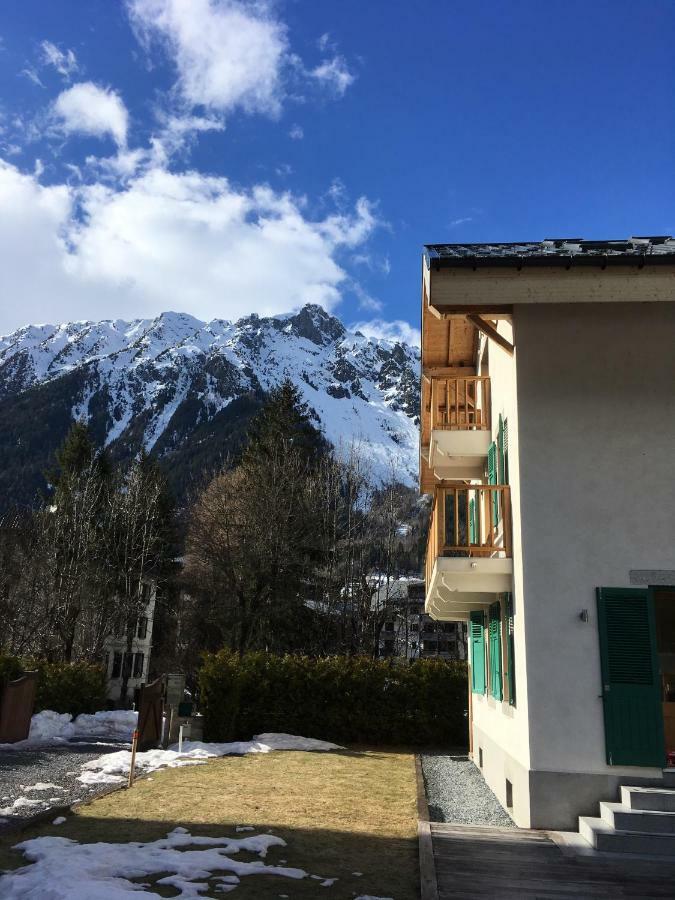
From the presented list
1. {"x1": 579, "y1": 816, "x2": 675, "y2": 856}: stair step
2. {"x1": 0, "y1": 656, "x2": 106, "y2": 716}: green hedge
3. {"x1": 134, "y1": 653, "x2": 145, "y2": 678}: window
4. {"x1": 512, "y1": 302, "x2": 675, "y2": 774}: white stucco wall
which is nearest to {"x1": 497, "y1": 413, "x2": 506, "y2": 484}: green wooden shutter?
{"x1": 512, "y1": 302, "x2": 675, "y2": 774}: white stucco wall

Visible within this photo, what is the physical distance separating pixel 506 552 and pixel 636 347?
10.7ft

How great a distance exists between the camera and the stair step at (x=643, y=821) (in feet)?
23.4

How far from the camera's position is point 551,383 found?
9.17m

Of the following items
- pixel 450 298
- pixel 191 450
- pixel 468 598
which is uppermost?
pixel 191 450

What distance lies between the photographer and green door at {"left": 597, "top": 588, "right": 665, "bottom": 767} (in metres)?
7.86

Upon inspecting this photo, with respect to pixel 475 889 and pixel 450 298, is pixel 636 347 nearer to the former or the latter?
pixel 450 298

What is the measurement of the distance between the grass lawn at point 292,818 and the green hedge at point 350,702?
4.44 metres

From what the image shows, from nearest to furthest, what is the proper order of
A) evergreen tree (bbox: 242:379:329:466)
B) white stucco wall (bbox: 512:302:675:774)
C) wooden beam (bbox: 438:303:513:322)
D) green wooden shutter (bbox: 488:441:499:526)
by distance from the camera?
white stucco wall (bbox: 512:302:675:774) < wooden beam (bbox: 438:303:513:322) < green wooden shutter (bbox: 488:441:499:526) < evergreen tree (bbox: 242:379:329:466)

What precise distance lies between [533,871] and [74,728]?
17.0 m

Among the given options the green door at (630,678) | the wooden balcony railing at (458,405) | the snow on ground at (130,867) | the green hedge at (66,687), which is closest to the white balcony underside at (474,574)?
the green door at (630,678)

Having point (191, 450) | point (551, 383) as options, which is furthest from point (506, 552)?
point (191, 450)

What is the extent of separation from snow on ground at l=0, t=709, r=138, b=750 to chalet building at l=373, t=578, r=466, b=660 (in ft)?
29.6

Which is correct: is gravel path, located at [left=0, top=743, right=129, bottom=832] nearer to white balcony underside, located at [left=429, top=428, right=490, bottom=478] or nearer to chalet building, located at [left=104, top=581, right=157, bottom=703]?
white balcony underside, located at [left=429, top=428, right=490, bottom=478]

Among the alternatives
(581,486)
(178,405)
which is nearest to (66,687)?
(581,486)
